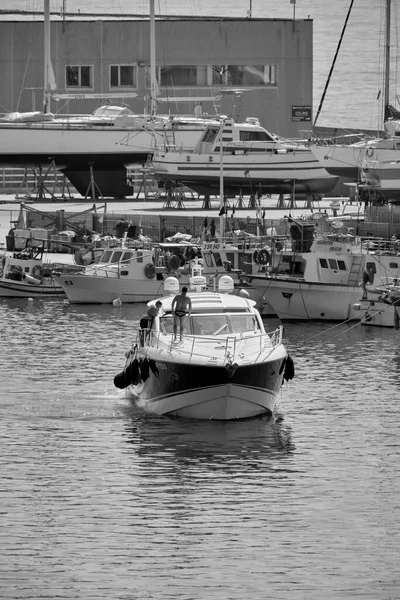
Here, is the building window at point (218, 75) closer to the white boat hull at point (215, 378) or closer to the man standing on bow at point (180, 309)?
the man standing on bow at point (180, 309)

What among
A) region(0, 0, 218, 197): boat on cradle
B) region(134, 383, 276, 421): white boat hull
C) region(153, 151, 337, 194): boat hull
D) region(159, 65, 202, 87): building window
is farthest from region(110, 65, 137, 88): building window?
region(134, 383, 276, 421): white boat hull

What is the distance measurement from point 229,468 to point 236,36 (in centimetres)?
6125

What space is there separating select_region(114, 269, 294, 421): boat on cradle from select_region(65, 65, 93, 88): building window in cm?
5351

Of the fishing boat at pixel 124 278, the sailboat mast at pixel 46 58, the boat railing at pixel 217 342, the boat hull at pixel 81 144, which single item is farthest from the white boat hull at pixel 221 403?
the sailboat mast at pixel 46 58

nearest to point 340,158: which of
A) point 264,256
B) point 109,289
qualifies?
point 264,256

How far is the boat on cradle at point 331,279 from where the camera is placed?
5688 centimetres

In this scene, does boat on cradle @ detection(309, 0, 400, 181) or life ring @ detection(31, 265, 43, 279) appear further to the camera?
boat on cradle @ detection(309, 0, 400, 181)

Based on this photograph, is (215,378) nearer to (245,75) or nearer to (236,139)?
(236,139)

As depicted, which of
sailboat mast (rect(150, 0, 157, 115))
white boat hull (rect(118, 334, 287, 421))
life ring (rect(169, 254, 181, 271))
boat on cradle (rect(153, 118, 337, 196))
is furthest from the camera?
sailboat mast (rect(150, 0, 157, 115))

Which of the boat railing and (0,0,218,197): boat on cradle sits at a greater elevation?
(0,0,218,197): boat on cradle

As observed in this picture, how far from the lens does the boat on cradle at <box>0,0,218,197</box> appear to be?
83.4 metres

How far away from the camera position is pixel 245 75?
93250 mm

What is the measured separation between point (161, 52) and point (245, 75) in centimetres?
469

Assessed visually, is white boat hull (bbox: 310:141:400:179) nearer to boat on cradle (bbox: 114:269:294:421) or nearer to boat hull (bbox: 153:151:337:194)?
boat hull (bbox: 153:151:337:194)
